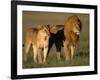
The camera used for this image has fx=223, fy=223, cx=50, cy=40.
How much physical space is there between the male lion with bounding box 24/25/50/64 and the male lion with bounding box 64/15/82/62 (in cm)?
19

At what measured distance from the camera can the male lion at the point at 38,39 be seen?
1.96 metres

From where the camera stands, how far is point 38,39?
2.00 meters

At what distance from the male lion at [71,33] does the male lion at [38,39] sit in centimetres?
19

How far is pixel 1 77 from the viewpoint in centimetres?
189

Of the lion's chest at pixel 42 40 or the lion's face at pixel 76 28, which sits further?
the lion's face at pixel 76 28

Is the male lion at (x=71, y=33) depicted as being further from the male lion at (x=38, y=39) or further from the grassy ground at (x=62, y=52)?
the male lion at (x=38, y=39)

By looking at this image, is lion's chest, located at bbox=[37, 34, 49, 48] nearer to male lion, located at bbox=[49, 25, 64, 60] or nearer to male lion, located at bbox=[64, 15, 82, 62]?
male lion, located at bbox=[49, 25, 64, 60]

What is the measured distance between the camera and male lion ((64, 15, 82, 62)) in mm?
2092

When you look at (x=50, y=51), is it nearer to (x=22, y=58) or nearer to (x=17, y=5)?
(x=22, y=58)

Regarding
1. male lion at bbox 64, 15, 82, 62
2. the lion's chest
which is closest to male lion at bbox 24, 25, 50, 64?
the lion's chest

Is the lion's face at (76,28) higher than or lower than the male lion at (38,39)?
higher

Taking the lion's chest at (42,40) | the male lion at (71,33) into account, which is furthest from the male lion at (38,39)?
the male lion at (71,33)

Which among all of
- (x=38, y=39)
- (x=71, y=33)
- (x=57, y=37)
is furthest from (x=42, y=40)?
(x=71, y=33)

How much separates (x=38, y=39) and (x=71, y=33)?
333mm
